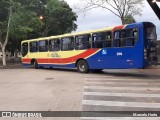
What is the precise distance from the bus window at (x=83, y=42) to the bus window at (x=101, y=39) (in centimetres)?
50

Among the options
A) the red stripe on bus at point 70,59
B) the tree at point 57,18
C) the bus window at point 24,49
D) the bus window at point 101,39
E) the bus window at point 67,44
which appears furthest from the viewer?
the tree at point 57,18

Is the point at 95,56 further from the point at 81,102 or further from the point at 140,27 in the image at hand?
the point at 81,102

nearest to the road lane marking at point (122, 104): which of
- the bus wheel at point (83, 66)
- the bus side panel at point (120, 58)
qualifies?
the bus side panel at point (120, 58)

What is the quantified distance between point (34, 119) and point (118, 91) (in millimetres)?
5344

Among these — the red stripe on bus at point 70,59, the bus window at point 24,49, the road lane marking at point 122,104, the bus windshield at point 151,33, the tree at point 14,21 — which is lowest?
the road lane marking at point 122,104

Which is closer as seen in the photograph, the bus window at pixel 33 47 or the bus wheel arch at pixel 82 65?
the bus wheel arch at pixel 82 65

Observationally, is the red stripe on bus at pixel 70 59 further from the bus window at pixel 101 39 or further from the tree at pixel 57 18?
the tree at pixel 57 18

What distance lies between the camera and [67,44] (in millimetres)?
24062

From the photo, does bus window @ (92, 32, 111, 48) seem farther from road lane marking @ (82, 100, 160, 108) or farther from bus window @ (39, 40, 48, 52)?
road lane marking @ (82, 100, 160, 108)

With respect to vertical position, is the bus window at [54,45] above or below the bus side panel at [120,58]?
above

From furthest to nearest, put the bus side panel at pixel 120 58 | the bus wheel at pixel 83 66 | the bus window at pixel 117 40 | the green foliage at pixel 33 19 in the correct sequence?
the green foliage at pixel 33 19
the bus wheel at pixel 83 66
the bus window at pixel 117 40
the bus side panel at pixel 120 58

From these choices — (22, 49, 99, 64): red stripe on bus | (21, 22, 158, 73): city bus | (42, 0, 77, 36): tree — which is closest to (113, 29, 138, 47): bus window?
(21, 22, 158, 73): city bus

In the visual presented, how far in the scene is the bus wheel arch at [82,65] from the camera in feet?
71.9

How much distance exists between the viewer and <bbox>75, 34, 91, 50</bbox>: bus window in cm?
2169
